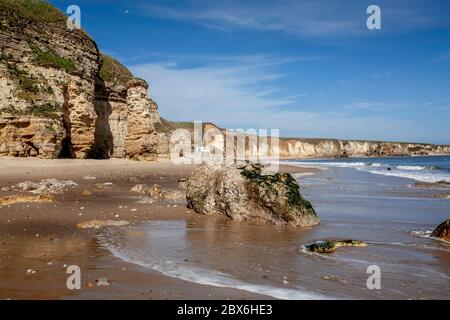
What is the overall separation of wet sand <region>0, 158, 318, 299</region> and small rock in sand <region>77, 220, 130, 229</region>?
7.9 inches

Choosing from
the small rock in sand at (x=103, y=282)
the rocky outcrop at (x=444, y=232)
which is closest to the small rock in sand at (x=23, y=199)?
the small rock in sand at (x=103, y=282)

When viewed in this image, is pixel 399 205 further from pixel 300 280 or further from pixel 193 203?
pixel 300 280

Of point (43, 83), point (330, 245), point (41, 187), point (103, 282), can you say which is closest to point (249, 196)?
point (330, 245)

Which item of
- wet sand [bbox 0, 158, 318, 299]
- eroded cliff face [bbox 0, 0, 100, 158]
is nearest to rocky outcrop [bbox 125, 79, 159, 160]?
eroded cliff face [bbox 0, 0, 100, 158]

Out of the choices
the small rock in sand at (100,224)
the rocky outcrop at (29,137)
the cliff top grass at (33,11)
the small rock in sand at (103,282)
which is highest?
the cliff top grass at (33,11)

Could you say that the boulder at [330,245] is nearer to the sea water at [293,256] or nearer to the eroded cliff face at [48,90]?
the sea water at [293,256]

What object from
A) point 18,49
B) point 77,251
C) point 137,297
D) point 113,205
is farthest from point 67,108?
point 137,297

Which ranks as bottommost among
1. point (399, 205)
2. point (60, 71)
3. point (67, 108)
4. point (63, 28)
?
point (399, 205)

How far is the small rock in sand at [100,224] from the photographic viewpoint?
9289mm

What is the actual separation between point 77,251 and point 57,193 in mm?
7868

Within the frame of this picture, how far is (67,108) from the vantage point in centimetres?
2761

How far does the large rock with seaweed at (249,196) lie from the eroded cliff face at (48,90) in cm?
1558

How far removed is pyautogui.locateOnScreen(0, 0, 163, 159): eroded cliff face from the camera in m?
23.8

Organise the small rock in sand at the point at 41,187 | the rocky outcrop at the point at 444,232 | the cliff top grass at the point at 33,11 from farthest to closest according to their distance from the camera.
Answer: the cliff top grass at the point at 33,11 → the small rock in sand at the point at 41,187 → the rocky outcrop at the point at 444,232
